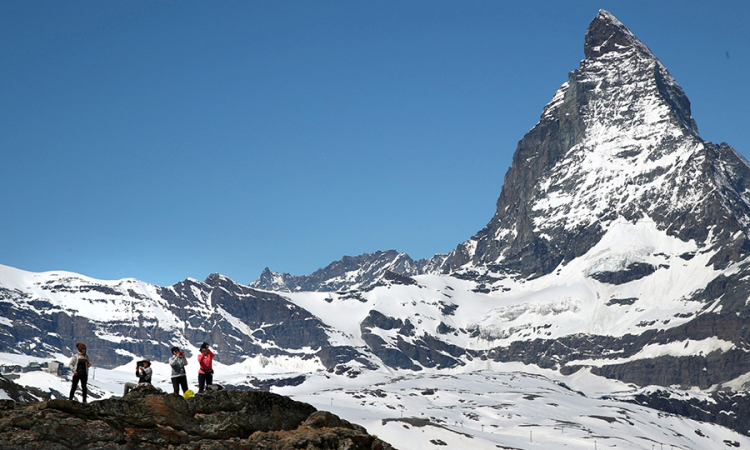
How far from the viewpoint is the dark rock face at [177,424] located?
29.6 meters

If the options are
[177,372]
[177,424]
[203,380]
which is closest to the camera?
[177,424]

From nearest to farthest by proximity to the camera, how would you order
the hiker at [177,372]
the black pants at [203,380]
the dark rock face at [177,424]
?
the dark rock face at [177,424]
the hiker at [177,372]
the black pants at [203,380]

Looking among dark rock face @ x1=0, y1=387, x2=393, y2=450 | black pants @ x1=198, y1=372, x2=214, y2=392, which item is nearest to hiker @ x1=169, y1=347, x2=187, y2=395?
black pants @ x1=198, y1=372, x2=214, y2=392

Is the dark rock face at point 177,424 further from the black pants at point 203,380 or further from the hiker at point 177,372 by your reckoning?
→ the black pants at point 203,380

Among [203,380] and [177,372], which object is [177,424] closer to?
[177,372]

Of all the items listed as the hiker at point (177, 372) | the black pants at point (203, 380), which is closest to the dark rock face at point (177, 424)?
the hiker at point (177, 372)

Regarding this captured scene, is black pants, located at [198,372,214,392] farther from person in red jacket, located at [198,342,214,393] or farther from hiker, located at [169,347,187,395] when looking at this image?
hiker, located at [169,347,187,395]

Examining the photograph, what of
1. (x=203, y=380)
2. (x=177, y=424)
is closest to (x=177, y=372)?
(x=203, y=380)

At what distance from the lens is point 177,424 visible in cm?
3294

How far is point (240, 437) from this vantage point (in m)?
33.9

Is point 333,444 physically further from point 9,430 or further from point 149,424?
point 9,430

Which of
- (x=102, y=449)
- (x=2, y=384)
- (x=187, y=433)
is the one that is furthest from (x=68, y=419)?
(x=2, y=384)

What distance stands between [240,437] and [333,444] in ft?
12.7

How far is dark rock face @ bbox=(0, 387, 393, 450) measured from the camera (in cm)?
2958
